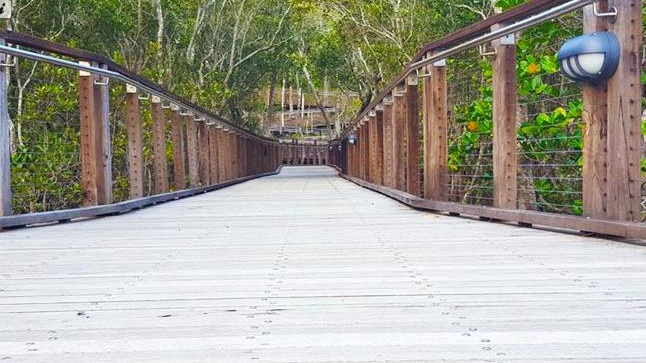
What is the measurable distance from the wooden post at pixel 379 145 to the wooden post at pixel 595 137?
8.05 meters

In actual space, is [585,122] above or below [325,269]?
above

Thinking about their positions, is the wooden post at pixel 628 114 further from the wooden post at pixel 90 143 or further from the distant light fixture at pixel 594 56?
the wooden post at pixel 90 143

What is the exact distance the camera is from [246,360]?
2076 mm

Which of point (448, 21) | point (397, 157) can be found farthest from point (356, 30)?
point (397, 157)

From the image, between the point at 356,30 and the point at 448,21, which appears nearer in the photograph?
the point at 448,21

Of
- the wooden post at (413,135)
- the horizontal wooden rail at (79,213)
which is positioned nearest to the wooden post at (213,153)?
the horizontal wooden rail at (79,213)

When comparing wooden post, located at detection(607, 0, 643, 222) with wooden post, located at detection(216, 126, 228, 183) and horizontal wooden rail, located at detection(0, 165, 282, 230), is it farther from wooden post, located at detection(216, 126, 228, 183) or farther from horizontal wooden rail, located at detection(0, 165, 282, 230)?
wooden post, located at detection(216, 126, 228, 183)

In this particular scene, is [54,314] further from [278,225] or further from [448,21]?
[448,21]

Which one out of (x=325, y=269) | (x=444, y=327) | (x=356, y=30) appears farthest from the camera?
(x=356, y=30)

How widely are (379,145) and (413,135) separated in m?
4.52

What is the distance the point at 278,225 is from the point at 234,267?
7.60 ft

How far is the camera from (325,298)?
2.88 m

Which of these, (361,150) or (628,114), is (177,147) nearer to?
(361,150)

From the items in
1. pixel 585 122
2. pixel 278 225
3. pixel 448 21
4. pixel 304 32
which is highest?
pixel 304 32
